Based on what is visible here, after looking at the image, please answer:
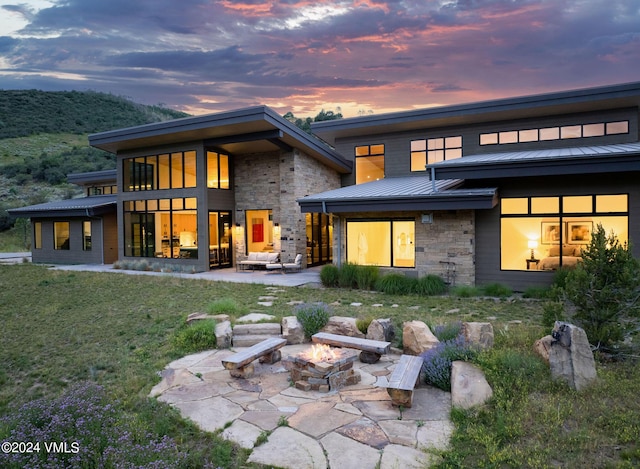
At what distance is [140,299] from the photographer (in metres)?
11.0

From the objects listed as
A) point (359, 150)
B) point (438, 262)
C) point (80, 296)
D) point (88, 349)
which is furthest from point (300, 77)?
point (88, 349)

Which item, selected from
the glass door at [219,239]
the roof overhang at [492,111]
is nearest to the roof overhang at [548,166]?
the roof overhang at [492,111]

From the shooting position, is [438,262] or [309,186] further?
[309,186]

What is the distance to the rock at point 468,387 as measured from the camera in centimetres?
434

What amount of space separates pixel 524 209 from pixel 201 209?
1157 centimetres

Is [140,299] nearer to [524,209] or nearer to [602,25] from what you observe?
[524,209]

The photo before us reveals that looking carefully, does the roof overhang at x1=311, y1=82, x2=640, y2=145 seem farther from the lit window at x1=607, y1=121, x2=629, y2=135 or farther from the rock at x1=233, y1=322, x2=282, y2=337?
the rock at x1=233, y1=322, x2=282, y2=337

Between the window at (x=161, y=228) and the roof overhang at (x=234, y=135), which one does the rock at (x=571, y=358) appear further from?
the window at (x=161, y=228)

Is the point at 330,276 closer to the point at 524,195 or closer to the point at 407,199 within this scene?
the point at 407,199

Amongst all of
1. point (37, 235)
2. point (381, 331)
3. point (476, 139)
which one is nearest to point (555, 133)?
point (476, 139)

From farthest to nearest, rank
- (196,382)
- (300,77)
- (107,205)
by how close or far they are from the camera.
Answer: (300,77) < (107,205) < (196,382)

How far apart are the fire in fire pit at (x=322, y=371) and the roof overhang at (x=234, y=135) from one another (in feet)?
37.1

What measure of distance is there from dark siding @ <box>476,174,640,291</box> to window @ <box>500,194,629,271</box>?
0.46 ft

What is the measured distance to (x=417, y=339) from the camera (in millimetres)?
6023
